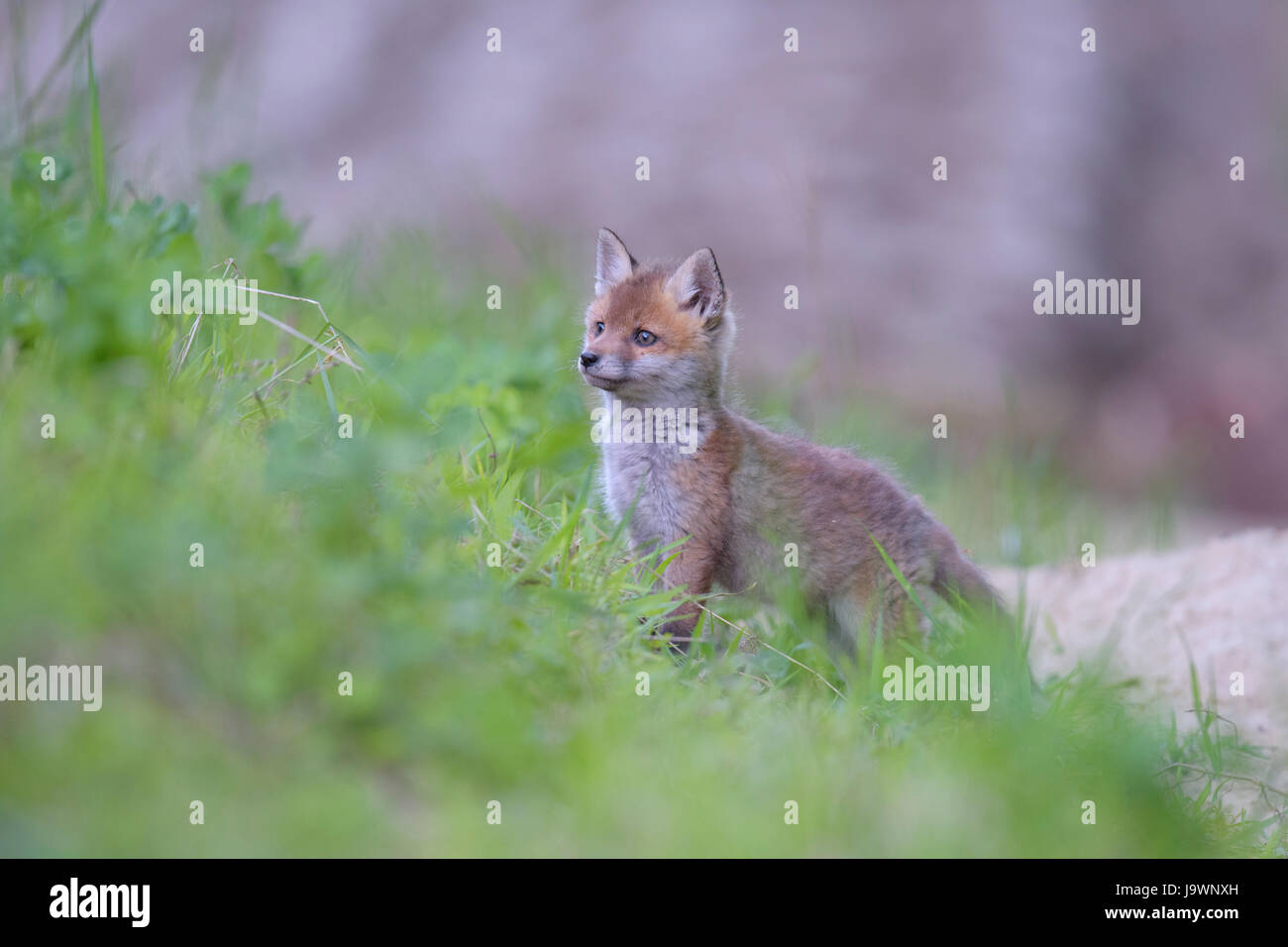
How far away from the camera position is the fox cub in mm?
5230

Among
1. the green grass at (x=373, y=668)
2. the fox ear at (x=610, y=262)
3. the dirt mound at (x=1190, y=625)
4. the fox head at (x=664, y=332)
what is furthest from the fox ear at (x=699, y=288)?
the dirt mound at (x=1190, y=625)

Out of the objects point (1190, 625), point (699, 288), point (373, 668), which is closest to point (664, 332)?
point (699, 288)

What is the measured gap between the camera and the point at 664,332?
538 centimetres

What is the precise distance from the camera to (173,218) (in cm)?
446

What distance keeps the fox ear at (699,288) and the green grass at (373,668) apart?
1.27m

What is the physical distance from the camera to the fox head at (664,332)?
5.29 m

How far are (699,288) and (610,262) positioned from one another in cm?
59
